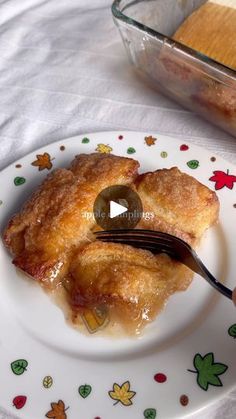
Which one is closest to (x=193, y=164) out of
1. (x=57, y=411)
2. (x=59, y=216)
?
(x=59, y=216)

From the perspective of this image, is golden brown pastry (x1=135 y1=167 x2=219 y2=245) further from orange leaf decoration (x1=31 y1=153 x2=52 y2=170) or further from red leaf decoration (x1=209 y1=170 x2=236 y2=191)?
orange leaf decoration (x1=31 y1=153 x2=52 y2=170)

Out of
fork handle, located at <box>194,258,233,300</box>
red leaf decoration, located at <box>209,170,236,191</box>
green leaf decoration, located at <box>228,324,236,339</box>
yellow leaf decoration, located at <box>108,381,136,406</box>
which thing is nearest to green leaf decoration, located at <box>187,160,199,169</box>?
red leaf decoration, located at <box>209,170,236,191</box>

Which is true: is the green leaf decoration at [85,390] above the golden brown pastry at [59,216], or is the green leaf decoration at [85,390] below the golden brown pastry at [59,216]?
below

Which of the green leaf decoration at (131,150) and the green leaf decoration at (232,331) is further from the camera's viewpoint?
the green leaf decoration at (131,150)

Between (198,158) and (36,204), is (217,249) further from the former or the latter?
(36,204)

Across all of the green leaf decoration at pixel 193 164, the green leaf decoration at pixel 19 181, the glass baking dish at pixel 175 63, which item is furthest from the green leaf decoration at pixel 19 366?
the glass baking dish at pixel 175 63

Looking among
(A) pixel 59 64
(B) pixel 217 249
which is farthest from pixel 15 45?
(B) pixel 217 249

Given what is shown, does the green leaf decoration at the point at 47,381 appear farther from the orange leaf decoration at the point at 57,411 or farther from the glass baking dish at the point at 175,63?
the glass baking dish at the point at 175,63

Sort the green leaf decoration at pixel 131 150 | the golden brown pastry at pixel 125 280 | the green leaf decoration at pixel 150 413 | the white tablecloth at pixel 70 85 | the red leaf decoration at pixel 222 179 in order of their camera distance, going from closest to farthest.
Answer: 1. the green leaf decoration at pixel 150 413
2. the golden brown pastry at pixel 125 280
3. the red leaf decoration at pixel 222 179
4. the green leaf decoration at pixel 131 150
5. the white tablecloth at pixel 70 85
